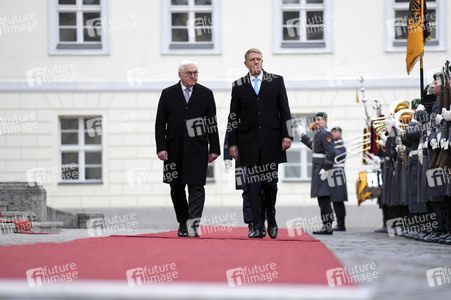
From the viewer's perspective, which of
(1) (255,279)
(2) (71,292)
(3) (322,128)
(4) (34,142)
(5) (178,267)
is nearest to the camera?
(2) (71,292)

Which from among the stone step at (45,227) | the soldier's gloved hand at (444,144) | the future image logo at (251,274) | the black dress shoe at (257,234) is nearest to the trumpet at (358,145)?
the stone step at (45,227)

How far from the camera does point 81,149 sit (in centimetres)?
2498

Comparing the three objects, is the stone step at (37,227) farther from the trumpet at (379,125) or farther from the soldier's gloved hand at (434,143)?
the soldier's gloved hand at (434,143)

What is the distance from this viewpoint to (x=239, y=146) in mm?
11883

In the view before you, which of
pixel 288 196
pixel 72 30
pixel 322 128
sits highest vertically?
pixel 72 30

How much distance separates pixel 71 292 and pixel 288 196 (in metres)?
19.2

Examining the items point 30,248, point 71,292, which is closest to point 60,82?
point 30,248

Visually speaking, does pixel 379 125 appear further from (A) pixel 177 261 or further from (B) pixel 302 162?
(A) pixel 177 261

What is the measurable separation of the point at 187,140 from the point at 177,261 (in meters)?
4.28

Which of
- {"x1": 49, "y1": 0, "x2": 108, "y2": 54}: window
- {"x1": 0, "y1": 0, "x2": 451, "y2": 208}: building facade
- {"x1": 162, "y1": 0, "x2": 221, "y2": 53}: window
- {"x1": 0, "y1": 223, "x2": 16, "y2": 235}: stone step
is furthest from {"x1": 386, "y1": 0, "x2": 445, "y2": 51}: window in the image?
{"x1": 0, "y1": 223, "x2": 16, "y2": 235}: stone step

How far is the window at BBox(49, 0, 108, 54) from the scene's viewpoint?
25.0m

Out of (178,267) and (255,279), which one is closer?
(255,279)

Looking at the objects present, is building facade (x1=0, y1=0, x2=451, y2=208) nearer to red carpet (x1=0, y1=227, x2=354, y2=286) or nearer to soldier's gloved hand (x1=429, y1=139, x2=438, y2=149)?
soldier's gloved hand (x1=429, y1=139, x2=438, y2=149)

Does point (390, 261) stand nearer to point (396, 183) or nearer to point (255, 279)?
point (255, 279)
